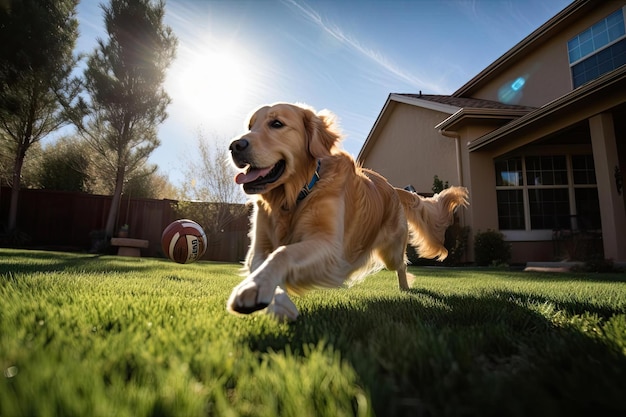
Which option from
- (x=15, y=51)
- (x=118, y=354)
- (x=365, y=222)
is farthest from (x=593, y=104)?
(x=15, y=51)

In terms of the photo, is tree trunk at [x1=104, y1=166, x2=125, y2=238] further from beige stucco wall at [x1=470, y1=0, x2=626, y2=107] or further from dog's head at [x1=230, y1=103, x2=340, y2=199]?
beige stucco wall at [x1=470, y1=0, x2=626, y2=107]

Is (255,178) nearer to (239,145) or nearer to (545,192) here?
(239,145)

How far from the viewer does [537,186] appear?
1226cm

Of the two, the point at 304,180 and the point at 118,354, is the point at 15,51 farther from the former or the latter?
the point at 118,354

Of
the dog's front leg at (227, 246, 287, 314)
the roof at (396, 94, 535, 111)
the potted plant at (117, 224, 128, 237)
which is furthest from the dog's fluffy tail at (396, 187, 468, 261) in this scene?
the potted plant at (117, 224, 128, 237)

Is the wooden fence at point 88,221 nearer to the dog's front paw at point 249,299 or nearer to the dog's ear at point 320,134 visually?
the dog's ear at point 320,134

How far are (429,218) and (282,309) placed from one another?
3.63 m

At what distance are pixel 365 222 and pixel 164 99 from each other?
54.5ft

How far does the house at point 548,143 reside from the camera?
8.81 meters

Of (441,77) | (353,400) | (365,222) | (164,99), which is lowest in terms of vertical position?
(353,400)

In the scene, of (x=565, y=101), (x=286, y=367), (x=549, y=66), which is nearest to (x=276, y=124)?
(x=286, y=367)

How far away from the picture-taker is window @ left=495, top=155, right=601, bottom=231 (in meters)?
12.1

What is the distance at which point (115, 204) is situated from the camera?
15.5 meters

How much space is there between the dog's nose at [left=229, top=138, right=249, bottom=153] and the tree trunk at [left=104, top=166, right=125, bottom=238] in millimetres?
14419
